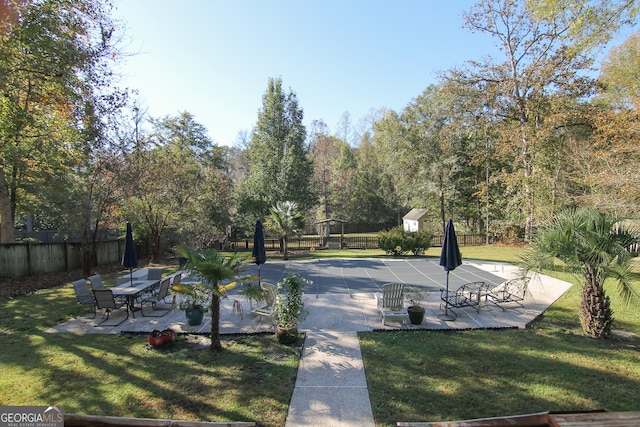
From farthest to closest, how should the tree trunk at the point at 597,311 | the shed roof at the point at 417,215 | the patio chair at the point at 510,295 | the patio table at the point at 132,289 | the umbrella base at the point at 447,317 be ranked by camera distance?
the shed roof at the point at 417,215 < the patio chair at the point at 510,295 < the patio table at the point at 132,289 < the umbrella base at the point at 447,317 < the tree trunk at the point at 597,311

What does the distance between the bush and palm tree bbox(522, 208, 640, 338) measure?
1205 cm

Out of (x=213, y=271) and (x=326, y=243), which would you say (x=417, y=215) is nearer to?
(x=326, y=243)

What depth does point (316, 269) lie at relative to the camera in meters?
15.7

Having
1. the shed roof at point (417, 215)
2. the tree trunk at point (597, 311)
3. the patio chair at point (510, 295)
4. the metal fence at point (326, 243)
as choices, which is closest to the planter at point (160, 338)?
the patio chair at point (510, 295)

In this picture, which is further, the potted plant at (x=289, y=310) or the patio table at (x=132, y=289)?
the patio table at (x=132, y=289)

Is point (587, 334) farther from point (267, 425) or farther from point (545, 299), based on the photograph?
point (267, 425)

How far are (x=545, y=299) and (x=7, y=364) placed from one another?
44.5 ft

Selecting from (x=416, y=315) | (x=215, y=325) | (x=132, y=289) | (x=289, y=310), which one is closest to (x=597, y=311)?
(x=416, y=315)

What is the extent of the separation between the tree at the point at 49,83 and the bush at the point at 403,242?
593 inches

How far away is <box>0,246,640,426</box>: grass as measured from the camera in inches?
183

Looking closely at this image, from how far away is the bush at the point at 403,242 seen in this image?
1944 centimetres

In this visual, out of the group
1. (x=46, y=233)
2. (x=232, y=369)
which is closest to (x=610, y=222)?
(x=232, y=369)

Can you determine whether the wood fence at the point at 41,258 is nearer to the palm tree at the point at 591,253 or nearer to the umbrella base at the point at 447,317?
the umbrella base at the point at 447,317

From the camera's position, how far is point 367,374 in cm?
559
